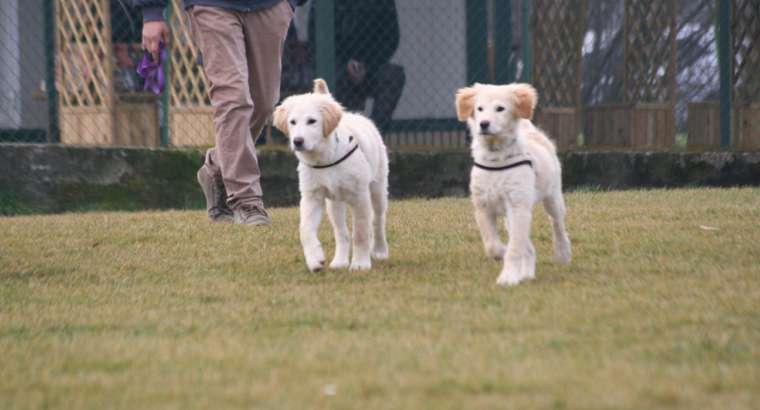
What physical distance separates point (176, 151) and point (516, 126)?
4.99m

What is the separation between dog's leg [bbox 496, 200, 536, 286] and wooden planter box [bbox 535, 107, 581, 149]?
7282 mm

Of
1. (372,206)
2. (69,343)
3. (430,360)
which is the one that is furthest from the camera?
(372,206)

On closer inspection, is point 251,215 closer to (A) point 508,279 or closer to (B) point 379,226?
(B) point 379,226

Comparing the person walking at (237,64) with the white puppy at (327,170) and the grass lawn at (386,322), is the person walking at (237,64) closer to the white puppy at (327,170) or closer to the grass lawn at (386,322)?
the grass lawn at (386,322)

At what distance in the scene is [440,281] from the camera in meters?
5.08

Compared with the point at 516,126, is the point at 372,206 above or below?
below

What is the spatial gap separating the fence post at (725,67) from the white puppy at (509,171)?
6381mm

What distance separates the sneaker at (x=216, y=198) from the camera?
25.0ft

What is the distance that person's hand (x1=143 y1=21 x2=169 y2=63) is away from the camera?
7.16 m

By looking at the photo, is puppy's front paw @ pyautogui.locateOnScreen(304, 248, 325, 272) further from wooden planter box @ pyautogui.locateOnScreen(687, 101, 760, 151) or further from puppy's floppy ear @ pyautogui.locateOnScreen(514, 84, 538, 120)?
wooden planter box @ pyautogui.locateOnScreen(687, 101, 760, 151)

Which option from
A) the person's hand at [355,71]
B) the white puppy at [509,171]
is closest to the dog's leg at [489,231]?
the white puppy at [509,171]

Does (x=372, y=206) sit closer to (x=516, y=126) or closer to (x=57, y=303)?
(x=516, y=126)

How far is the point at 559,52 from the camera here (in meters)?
13.1

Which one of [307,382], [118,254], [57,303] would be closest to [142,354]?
[307,382]
